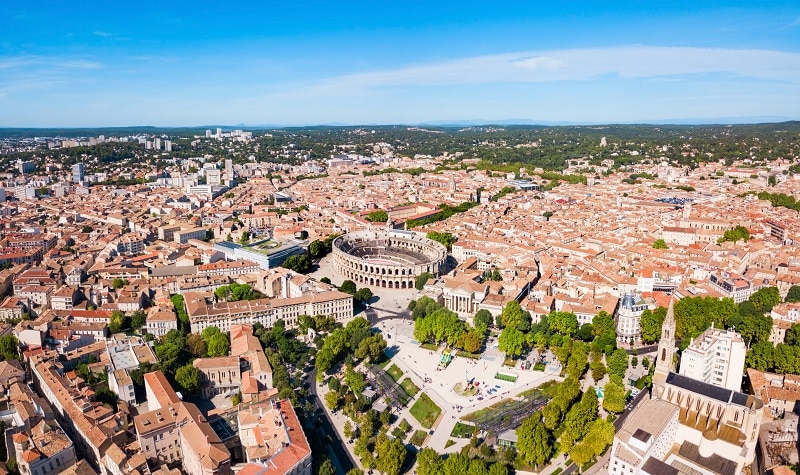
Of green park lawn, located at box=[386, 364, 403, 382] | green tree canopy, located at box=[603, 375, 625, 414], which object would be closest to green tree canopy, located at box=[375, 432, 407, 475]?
green park lawn, located at box=[386, 364, 403, 382]

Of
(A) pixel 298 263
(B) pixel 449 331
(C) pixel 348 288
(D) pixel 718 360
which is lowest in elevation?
(B) pixel 449 331

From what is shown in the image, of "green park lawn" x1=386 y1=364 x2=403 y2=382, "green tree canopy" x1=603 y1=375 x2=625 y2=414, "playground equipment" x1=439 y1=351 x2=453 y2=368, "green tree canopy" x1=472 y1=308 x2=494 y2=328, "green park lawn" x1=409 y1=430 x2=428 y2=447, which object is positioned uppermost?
"green tree canopy" x1=472 y1=308 x2=494 y2=328

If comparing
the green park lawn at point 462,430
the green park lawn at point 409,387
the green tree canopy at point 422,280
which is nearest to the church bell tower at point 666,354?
the green park lawn at point 462,430

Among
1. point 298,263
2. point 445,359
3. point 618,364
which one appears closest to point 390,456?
point 445,359

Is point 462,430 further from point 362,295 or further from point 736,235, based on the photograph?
point 736,235

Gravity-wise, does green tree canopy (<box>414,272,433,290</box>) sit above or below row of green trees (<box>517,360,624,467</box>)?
above

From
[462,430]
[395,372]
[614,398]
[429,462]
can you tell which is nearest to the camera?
[429,462]

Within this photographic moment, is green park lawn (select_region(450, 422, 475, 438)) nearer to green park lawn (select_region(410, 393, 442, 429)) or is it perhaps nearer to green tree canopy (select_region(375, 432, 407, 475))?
green park lawn (select_region(410, 393, 442, 429))
